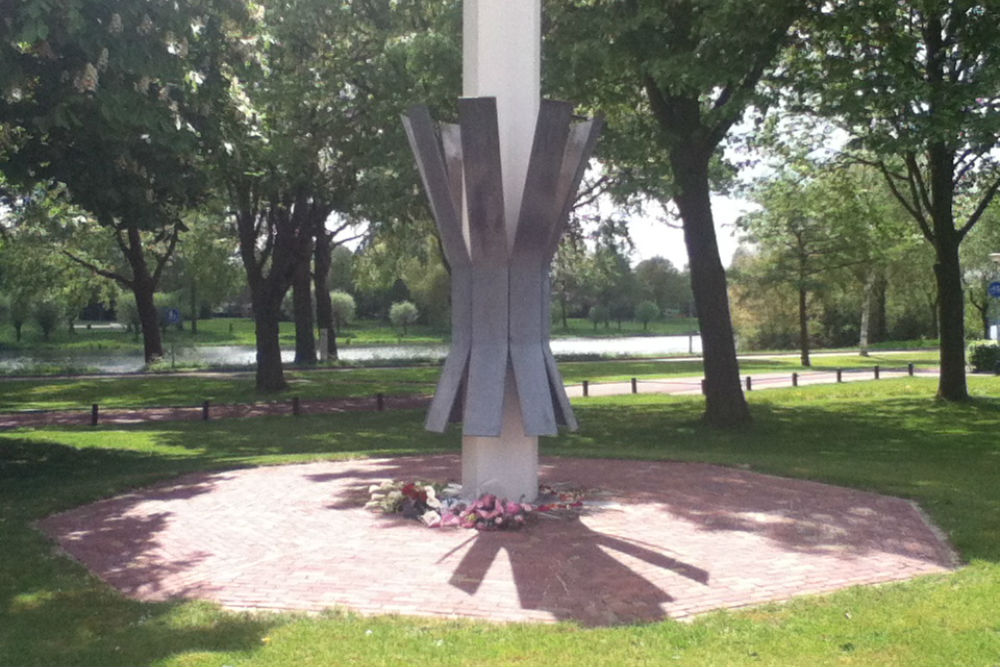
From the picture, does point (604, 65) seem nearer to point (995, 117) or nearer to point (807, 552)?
point (995, 117)

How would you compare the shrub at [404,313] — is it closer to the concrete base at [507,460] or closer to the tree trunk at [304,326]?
the tree trunk at [304,326]

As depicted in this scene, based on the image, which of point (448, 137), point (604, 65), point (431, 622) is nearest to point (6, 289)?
point (604, 65)

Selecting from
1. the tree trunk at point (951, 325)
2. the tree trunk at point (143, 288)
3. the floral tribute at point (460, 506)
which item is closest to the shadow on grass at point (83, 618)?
the floral tribute at point (460, 506)

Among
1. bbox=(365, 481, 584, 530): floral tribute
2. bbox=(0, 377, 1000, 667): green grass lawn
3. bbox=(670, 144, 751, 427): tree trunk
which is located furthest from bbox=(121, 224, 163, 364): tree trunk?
bbox=(365, 481, 584, 530): floral tribute

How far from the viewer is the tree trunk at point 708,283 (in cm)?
1725

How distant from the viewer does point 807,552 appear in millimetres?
7746

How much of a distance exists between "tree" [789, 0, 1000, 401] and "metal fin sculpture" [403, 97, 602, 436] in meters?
7.65

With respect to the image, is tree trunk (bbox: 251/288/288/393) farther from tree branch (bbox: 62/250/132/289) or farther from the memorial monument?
the memorial monument

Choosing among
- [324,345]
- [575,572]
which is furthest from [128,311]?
[575,572]

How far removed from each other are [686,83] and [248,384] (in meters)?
18.3

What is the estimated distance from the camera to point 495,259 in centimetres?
909

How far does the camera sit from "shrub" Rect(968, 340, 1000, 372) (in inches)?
1195

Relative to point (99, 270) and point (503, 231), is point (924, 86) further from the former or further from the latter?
point (99, 270)

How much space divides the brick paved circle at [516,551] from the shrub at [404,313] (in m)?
61.9
